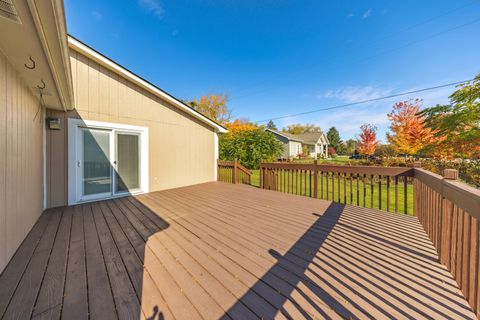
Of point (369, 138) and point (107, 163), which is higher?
point (369, 138)

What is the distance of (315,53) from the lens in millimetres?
10508

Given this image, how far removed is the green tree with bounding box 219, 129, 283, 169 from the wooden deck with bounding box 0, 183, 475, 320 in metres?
7.36

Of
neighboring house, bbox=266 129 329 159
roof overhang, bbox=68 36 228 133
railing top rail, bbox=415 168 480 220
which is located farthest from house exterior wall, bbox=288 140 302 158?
railing top rail, bbox=415 168 480 220

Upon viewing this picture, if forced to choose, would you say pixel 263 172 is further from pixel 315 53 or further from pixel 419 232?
pixel 315 53

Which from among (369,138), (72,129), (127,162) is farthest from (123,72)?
(369,138)

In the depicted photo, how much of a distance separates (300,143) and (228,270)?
24126 mm

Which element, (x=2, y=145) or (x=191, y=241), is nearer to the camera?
(x=2, y=145)

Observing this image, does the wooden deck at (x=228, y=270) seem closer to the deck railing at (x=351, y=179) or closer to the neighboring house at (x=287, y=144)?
the deck railing at (x=351, y=179)

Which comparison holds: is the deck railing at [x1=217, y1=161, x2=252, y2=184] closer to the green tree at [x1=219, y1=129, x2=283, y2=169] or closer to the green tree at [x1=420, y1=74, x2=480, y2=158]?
the green tree at [x1=219, y1=129, x2=283, y2=169]

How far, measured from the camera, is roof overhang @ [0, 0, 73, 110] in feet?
4.13

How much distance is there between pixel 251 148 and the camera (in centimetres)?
1034

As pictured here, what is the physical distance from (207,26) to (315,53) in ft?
20.5

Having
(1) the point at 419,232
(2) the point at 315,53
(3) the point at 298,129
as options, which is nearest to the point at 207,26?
(2) the point at 315,53

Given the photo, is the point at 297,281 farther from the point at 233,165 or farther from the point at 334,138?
the point at 334,138
